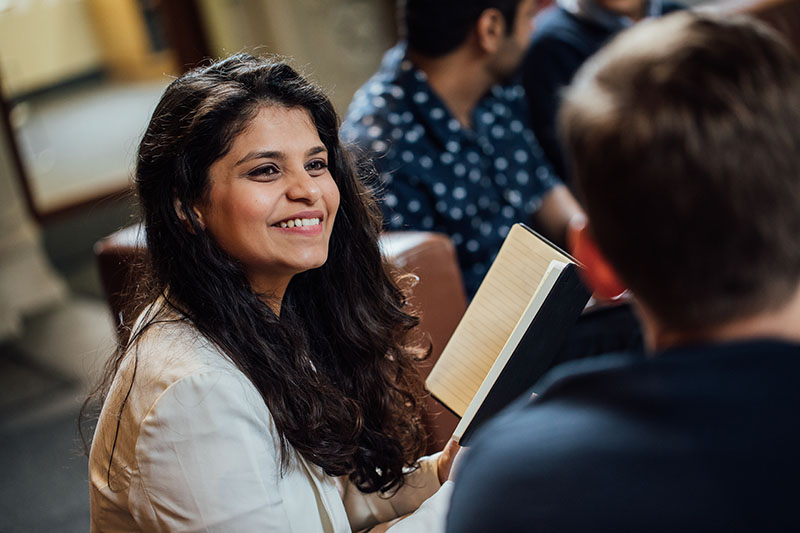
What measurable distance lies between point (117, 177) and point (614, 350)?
13.3 feet

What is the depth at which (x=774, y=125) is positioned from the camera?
62 cm

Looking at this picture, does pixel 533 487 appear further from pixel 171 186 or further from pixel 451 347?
pixel 171 186

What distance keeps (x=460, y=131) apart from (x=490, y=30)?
1.11 feet

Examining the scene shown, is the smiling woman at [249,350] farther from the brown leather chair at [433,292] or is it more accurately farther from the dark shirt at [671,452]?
the dark shirt at [671,452]

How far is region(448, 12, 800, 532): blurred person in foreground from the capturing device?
0.61 metres

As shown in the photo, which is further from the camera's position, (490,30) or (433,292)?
(490,30)

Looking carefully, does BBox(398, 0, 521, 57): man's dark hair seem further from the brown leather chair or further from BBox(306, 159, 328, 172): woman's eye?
BBox(306, 159, 328, 172): woman's eye

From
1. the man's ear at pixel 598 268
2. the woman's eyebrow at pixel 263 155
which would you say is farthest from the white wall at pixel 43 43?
the man's ear at pixel 598 268

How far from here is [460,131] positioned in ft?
7.95

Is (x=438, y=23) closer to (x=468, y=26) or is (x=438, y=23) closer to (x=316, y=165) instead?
(x=468, y=26)

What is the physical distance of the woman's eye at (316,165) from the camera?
1.40m

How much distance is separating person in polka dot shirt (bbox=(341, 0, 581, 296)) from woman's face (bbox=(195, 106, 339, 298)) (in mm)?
803

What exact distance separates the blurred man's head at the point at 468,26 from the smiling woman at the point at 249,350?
1054mm

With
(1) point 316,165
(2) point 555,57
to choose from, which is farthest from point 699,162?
(2) point 555,57
